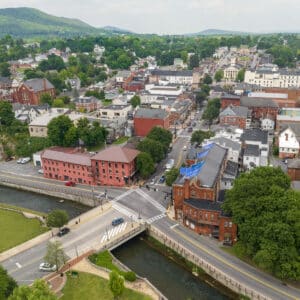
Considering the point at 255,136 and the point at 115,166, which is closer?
the point at 115,166

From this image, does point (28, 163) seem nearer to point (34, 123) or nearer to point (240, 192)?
point (34, 123)

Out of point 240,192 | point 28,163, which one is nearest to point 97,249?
point 240,192

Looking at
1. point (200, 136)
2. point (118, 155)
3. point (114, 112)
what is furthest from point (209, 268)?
point (114, 112)

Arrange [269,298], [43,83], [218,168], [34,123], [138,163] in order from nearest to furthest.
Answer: [269,298], [218,168], [138,163], [34,123], [43,83]

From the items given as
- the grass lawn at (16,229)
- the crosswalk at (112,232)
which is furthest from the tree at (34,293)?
the grass lawn at (16,229)

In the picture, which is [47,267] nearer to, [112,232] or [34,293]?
[112,232]

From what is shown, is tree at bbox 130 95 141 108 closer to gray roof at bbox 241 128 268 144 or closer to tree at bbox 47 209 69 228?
gray roof at bbox 241 128 268 144
